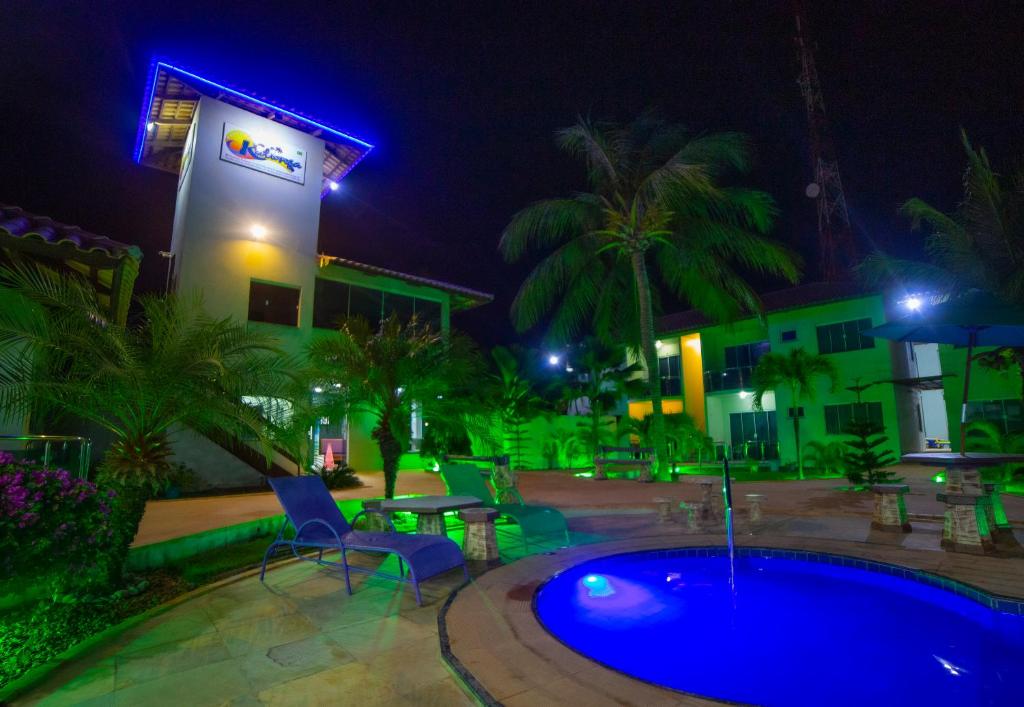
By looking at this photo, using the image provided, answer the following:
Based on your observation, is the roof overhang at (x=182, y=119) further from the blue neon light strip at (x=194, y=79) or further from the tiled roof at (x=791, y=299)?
the tiled roof at (x=791, y=299)

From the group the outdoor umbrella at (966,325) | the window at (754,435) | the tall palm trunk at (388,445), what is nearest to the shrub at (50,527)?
the tall palm trunk at (388,445)

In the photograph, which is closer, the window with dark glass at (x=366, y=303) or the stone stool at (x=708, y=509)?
the stone stool at (x=708, y=509)

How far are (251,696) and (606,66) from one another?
16125mm

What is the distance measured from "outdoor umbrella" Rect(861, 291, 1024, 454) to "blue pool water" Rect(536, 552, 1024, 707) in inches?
109

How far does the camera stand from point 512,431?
1925cm

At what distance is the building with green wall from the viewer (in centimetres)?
1711

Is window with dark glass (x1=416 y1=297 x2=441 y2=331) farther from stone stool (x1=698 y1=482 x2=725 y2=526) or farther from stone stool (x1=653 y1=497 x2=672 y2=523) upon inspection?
stone stool (x1=698 y1=482 x2=725 y2=526)

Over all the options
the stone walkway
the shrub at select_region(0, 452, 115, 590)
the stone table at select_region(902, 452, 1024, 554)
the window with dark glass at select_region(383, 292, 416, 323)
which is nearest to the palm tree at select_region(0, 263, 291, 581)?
the shrub at select_region(0, 452, 115, 590)

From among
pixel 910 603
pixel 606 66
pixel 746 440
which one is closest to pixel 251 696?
pixel 910 603

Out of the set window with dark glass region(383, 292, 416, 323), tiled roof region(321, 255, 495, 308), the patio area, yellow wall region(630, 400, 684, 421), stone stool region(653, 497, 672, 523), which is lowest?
the patio area

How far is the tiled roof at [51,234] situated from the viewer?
22.2 feet

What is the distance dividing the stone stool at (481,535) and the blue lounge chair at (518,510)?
1.36 feet

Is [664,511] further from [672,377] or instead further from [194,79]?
[672,377]

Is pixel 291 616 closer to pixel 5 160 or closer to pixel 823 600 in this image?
pixel 823 600
